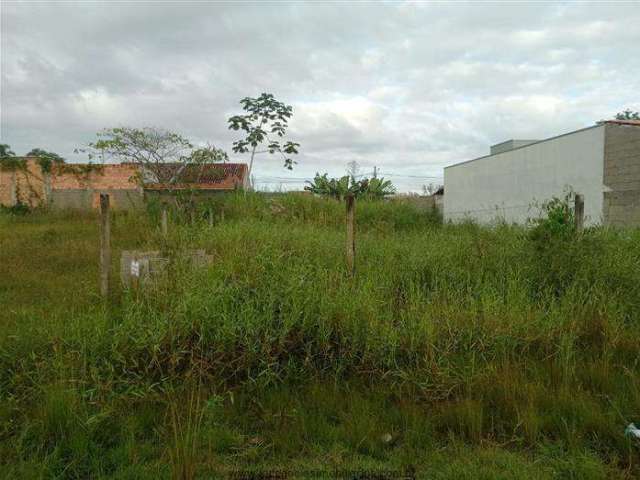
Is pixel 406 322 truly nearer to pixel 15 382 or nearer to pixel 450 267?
pixel 450 267

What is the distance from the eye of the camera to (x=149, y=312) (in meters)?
3.61

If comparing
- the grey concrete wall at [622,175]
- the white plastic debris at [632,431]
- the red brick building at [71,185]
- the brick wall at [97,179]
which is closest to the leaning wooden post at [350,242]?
the white plastic debris at [632,431]

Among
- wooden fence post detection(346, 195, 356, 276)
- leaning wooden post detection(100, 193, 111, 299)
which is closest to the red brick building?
leaning wooden post detection(100, 193, 111, 299)

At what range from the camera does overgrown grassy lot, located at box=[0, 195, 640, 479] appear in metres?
2.52

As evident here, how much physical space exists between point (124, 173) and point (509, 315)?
19261 millimetres

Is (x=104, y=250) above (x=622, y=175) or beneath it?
beneath

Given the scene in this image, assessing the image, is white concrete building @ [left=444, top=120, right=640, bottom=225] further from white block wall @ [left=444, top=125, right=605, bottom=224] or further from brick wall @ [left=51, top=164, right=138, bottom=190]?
brick wall @ [left=51, top=164, right=138, bottom=190]

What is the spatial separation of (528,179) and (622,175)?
344cm

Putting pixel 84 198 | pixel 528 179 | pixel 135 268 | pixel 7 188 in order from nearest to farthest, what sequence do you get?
pixel 135 268
pixel 528 179
pixel 84 198
pixel 7 188

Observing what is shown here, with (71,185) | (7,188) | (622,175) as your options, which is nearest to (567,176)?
(622,175)

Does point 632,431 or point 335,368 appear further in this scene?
point 335,368

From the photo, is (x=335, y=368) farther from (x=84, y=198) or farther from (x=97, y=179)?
(x=97, y=179)

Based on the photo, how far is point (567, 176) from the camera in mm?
11531

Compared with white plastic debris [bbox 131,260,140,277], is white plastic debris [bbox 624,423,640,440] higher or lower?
lower
